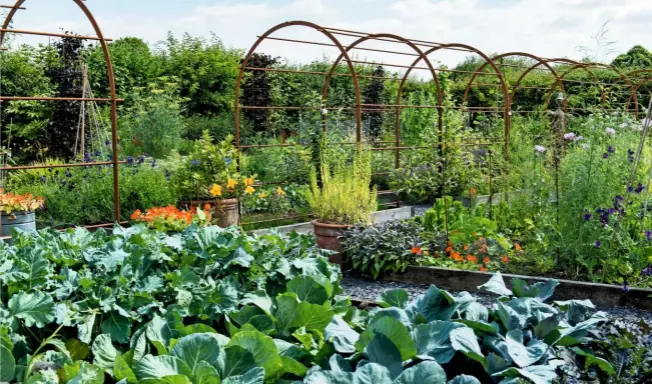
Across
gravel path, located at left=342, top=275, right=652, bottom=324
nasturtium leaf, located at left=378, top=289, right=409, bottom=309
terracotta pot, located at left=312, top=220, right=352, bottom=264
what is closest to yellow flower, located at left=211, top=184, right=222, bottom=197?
terracotta pot, located at left=312, top=220, right=352, bottom=264

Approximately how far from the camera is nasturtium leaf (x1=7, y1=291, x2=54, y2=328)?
2201 millimetres

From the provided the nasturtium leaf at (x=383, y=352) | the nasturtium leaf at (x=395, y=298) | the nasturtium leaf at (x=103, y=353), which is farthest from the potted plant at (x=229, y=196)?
the nasturtium leaf at (x=383, y=352)

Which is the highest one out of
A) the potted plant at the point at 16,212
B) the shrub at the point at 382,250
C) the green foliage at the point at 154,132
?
the green foliage at the point at 154,132

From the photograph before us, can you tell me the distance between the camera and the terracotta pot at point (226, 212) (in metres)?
6.97

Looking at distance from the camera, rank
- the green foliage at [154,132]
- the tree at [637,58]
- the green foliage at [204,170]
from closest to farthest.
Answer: the green foliage at [204,170] → the green foliage at [154,132] → the tree at [637,58]

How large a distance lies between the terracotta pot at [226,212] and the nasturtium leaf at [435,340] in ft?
16.4

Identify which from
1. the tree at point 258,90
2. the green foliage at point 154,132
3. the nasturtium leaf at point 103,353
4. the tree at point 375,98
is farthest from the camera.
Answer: the tree at point 375,98

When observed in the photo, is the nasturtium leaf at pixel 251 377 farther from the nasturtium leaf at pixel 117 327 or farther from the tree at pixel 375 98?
the tree at pixel 375 98

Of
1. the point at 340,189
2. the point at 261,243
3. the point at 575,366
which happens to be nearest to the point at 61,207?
the point at 340,189

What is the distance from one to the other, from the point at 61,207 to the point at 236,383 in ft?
19.8

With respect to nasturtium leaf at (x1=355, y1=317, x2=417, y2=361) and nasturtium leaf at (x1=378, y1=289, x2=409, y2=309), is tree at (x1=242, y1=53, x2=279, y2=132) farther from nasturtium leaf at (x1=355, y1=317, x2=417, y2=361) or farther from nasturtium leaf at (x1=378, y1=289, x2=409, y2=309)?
nasturtium leaf at (x1=355, y1=317, x2=417, y2=361)

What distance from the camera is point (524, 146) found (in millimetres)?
7676

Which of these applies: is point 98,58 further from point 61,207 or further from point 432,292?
point 432,292

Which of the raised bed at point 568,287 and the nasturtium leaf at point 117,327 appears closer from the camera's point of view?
the nasturtium leaf at point 117,327
